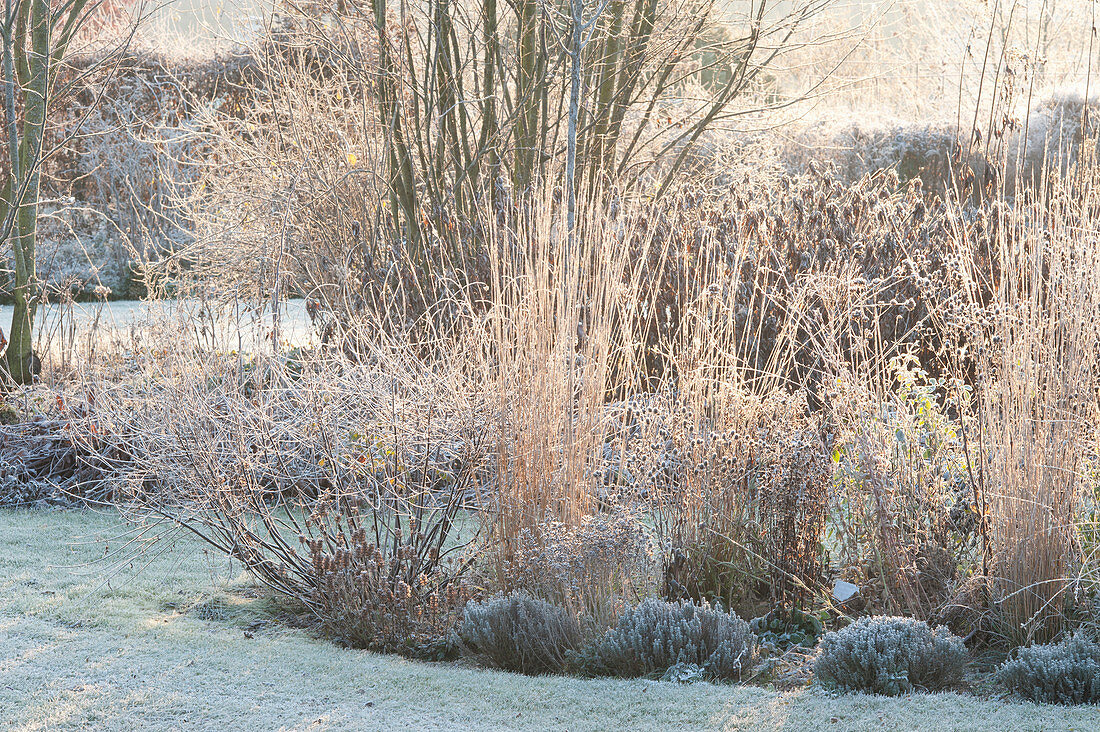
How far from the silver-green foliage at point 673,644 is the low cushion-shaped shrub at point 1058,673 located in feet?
2.21

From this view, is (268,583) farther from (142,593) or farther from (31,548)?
(31,548)

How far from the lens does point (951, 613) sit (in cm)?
296

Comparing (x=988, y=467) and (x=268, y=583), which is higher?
(x=988, y=467)

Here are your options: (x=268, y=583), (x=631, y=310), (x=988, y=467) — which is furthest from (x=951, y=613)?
(x=268, y=583)

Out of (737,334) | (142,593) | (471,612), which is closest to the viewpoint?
(471,612)

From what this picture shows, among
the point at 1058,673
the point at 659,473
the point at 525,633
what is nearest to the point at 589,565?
the point at 525,633

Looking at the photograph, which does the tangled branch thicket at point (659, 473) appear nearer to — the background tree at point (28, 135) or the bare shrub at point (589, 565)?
the bare shrub at point (589, 565)

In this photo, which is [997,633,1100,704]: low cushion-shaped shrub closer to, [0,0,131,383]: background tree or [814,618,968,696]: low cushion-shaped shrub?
[814,618,968,696]: low cushion-shaped shrub

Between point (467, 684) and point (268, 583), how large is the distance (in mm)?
1050

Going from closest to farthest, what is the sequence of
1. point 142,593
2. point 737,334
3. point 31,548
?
point 142,593
point 31,548
point 737,334

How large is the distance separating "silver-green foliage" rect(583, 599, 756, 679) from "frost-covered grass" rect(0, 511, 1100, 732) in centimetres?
11

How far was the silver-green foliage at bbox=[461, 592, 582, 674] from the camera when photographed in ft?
9.31

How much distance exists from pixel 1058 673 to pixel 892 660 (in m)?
0.38

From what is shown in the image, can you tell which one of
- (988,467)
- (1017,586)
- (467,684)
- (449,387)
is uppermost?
(449,387)
